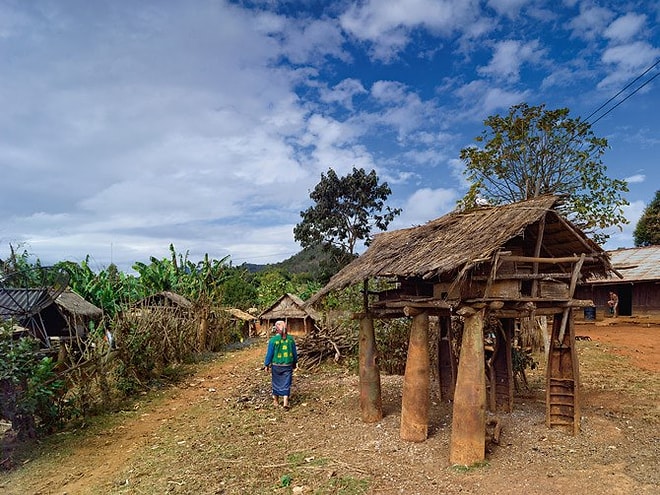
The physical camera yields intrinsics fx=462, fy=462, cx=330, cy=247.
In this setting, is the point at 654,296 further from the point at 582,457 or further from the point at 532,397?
the point at 582,457

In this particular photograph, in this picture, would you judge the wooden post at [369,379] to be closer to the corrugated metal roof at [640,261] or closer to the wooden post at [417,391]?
the wooden post at [417,391]

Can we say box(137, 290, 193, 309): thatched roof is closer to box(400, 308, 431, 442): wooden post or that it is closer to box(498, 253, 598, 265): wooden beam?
box(400, 308, 431, 442): wooden post

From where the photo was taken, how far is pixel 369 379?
27.1 feet

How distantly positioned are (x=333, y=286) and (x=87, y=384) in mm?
5403

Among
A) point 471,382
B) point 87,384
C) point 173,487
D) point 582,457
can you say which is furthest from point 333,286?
point 87,384

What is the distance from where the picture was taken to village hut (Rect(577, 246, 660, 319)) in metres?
20.3

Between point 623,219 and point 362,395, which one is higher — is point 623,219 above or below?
above

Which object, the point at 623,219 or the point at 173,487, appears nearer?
the point at 173,487

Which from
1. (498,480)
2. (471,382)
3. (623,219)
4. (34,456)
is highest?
(623,219)

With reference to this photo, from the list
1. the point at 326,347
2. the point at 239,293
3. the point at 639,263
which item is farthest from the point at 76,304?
the point at 639,263

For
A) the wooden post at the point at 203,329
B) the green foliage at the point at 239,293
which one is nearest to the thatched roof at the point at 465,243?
the wooden post at the point at 203,329

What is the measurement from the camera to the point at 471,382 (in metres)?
6.27

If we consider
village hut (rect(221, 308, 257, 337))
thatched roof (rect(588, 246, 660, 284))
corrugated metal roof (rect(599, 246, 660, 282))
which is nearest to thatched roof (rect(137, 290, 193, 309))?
village hut (rect(221, 308, 257, 337))

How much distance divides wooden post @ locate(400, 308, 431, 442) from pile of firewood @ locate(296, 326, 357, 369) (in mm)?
7098
